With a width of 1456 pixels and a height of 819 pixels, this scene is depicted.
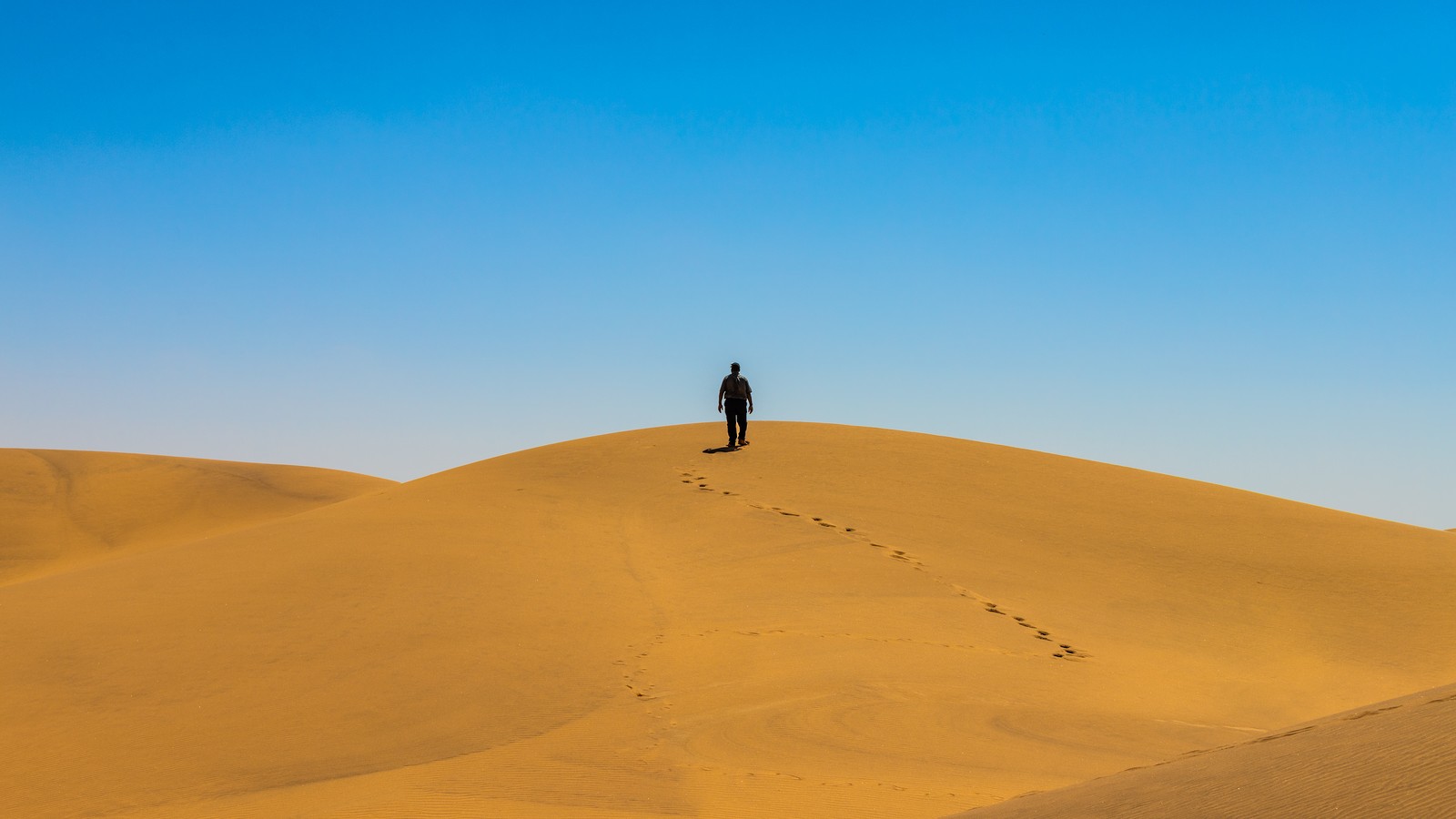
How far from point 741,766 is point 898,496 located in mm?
9903

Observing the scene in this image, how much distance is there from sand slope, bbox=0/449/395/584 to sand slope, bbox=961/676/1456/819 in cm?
2255

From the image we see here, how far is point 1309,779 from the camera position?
13.5 feet

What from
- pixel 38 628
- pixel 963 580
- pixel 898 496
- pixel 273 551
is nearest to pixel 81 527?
pixel 273 551

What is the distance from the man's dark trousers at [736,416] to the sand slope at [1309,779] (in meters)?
12.9

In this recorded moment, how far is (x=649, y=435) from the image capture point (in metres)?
20.7

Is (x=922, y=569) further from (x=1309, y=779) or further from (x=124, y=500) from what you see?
(x=124, y=500)

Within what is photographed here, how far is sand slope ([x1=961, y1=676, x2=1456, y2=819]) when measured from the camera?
12.1 feet

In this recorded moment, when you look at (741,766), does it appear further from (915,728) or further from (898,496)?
(898,496)

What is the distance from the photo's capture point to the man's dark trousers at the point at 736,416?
18.1 metres

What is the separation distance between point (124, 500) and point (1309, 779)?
103 feet

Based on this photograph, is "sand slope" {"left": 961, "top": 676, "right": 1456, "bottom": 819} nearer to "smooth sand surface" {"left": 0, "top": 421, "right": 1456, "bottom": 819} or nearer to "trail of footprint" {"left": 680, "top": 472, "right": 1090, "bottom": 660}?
"smooth sand surface" {"left": 0, "top": 421, "right": 1456, "bottom": 819}

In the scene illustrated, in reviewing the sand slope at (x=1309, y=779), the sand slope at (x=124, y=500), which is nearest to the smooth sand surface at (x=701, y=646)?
the sand slope at (x=1309, y=779)

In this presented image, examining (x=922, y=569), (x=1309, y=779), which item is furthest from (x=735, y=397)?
(x=1309, y=779)

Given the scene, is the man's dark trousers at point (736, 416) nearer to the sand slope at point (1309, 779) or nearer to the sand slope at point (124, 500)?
the sand slope at point (124, 500)
